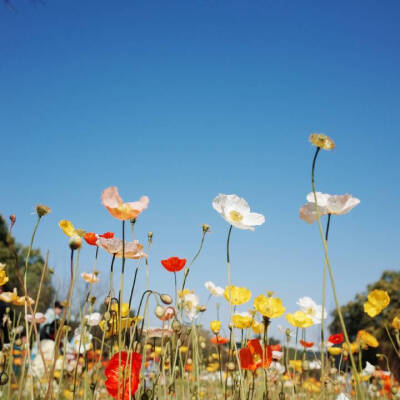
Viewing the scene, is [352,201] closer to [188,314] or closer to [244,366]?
[244,366]

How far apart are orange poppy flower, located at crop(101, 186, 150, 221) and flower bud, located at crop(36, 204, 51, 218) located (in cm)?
19

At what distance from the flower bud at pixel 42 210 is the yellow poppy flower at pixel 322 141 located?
61cm

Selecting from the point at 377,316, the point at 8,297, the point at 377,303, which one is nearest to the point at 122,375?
the point at 8,297

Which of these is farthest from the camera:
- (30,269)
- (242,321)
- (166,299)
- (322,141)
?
(30,269)

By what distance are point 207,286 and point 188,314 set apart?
311 mm

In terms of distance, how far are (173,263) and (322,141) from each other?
0.75 meters

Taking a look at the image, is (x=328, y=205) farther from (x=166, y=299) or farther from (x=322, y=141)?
(x=166, y=299)

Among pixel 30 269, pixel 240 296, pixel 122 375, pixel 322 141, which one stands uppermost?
pixel 30 269

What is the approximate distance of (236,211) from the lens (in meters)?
1.14

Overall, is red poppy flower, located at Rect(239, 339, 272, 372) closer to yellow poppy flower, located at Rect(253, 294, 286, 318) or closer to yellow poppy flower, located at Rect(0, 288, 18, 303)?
yellow poppy flower, located at Rect(253, 294, 286, 318)

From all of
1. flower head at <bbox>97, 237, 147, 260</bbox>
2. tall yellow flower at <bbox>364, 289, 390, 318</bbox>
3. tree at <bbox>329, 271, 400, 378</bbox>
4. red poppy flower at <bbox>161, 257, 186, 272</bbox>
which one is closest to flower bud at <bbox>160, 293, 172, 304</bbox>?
flower head at <bbox>97, 237, 147, 260</bbox>

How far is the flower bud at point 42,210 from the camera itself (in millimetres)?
953

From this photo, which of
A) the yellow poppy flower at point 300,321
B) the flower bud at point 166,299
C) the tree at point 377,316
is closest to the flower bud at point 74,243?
the flower bud at point 166,299

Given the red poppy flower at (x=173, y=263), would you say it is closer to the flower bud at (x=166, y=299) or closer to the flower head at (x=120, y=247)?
the flower bud at (x=166, y=299)
